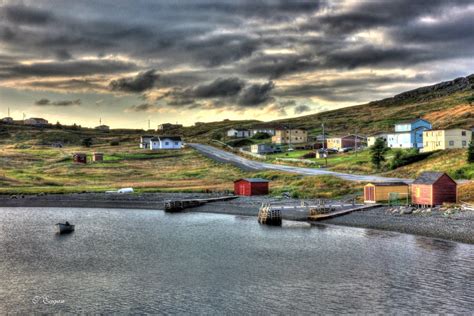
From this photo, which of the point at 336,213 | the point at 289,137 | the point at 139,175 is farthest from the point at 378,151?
the point at 289,137

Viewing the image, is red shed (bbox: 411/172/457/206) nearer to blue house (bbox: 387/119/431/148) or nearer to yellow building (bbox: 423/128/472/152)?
yellow building (bbox: 423/128/472/152)

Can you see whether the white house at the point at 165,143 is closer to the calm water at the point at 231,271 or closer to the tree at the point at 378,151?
the tree at the point at 378,151

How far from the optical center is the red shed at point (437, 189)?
67875mm

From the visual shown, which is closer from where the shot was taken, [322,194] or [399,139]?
[322,194]

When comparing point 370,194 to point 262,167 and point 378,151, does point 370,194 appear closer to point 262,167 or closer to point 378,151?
point 378,151

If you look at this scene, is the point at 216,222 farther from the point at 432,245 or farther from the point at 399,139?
the point at 399,139

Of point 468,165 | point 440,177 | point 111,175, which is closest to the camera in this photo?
point 440,177

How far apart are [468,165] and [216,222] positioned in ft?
152

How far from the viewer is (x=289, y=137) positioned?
19250 cm

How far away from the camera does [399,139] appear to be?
5600 inches

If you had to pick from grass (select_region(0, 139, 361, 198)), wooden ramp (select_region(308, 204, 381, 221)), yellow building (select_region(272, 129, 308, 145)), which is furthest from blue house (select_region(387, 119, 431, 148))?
wooden ramp (select_region(308, 204, 381, 221))

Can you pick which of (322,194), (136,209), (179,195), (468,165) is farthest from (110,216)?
(468,165)

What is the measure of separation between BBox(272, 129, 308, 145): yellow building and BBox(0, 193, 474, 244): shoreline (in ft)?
318

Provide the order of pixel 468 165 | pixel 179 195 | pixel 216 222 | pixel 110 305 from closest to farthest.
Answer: pixel 110 305
pixel 216 222
pixel 468 165
pixel 179 195
